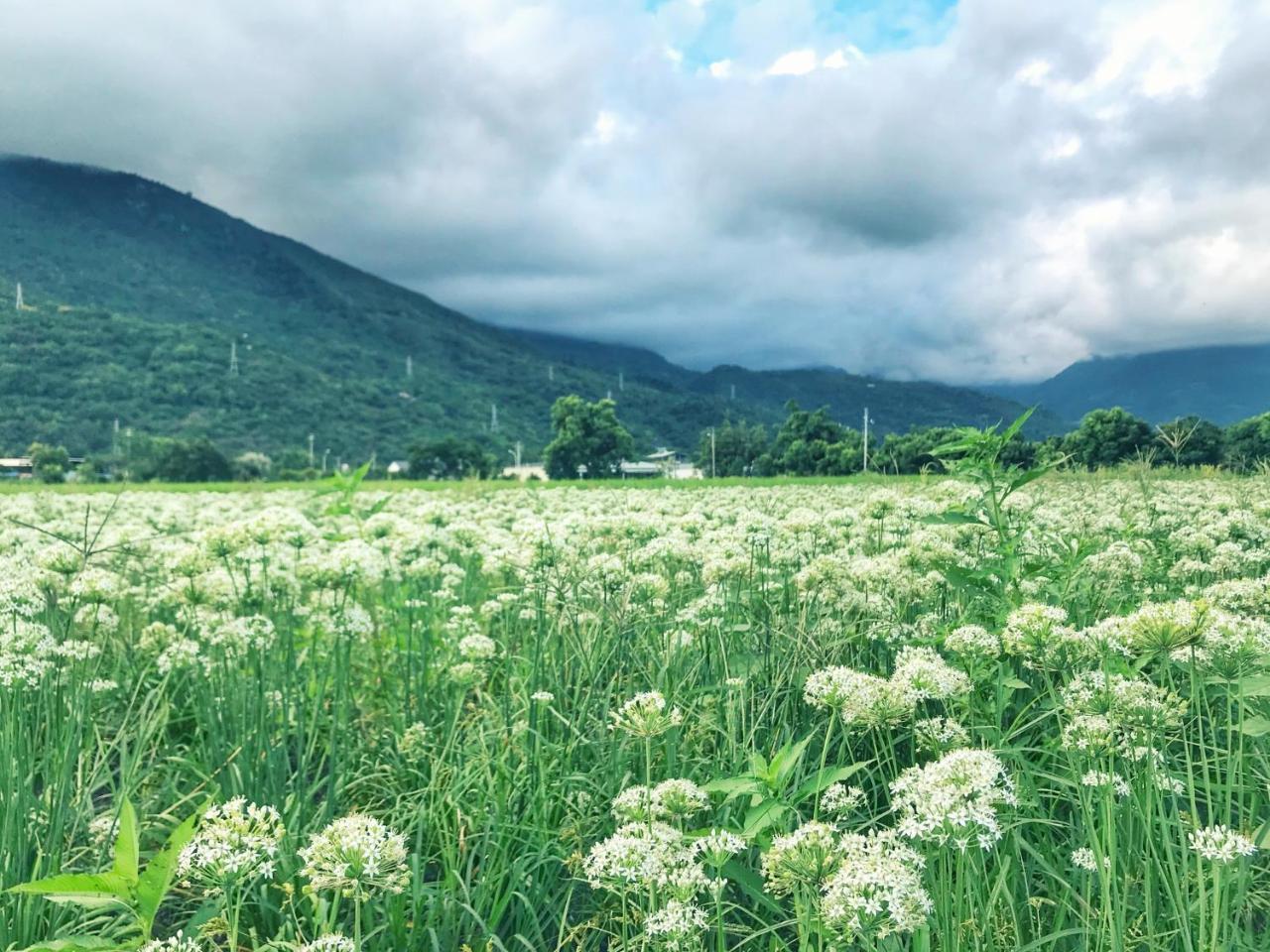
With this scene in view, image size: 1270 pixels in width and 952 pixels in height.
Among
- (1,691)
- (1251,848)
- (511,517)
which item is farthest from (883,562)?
(511,517)

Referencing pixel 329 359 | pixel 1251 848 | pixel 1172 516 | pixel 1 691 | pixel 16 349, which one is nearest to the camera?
pixel 1251 848

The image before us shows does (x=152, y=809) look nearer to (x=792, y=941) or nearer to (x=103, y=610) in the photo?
(x=103, y=610)

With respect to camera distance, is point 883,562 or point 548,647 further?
point 548,647

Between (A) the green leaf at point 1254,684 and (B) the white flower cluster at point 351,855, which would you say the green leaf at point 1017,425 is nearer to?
(A) the green leaf at point 1254,684

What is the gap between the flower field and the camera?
2.13m

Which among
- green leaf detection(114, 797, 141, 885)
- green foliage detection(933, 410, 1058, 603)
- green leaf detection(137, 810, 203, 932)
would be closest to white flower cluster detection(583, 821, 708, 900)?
green leaf detection(137, 810, 203, 932)

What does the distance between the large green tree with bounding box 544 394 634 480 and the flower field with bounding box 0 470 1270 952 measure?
104 meters

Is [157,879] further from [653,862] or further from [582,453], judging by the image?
[582,453]

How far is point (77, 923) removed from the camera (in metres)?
3.21

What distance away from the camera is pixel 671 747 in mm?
3523

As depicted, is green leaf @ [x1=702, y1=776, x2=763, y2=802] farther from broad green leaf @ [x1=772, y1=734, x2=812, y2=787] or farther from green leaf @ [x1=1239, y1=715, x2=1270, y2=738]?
green leaf @ [x1=1239, y1=715, x2=1270, y2=738]

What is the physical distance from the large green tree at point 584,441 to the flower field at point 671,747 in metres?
104

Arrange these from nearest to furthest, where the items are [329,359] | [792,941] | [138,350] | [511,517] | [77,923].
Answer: [792,941] → [77,923] → [511,517] → [138,350] → [329,359]

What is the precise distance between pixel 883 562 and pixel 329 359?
206721 mm
